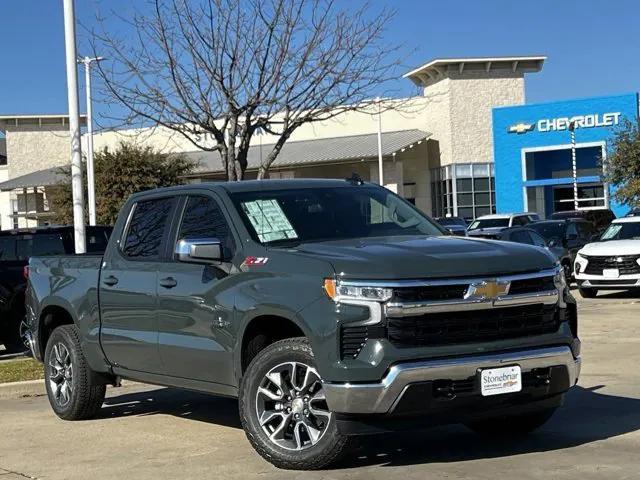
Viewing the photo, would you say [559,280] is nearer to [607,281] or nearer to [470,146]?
[607,281]

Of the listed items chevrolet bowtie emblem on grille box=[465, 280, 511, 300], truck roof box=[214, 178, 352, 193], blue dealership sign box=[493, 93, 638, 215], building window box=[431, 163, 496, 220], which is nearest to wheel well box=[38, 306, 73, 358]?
truck roof box=[214, 178, 352, 193]

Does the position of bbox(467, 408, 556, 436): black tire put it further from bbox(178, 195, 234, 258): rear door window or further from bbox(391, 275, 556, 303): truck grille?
bbox(178, 195, 234, 258): rear door window

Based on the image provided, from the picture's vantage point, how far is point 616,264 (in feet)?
64.7

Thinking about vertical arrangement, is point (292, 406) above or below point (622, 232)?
below

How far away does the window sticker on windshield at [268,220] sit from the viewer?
6867 millimetres

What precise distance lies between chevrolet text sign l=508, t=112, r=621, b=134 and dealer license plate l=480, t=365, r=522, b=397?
48751 millimetres

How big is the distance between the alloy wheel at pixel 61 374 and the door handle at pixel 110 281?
102cm

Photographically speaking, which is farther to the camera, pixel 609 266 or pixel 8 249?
pixel 609 266

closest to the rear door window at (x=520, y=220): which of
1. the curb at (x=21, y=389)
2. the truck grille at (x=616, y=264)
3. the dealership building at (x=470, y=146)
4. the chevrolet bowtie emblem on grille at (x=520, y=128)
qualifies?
the truck grille at (x=616, y=264)

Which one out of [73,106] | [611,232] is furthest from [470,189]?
[73,106]

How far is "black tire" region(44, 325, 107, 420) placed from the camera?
847cm

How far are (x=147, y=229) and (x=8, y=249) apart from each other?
25.7 feet

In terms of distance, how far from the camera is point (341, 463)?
629cm

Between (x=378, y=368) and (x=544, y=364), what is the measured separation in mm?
1170
